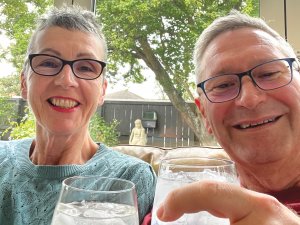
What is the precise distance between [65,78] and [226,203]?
37.1 inches

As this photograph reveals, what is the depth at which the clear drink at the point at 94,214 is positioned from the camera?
0.46m

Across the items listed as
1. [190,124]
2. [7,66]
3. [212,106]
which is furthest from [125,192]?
[7,66]

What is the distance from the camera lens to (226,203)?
1.34 ft

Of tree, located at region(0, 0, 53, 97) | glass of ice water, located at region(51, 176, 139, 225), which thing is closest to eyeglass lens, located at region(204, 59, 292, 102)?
glass of ice water, located at region(51, 176, 139, 225)

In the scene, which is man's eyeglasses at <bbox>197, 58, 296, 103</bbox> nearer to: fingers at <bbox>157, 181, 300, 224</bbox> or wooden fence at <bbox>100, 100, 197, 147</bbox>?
fingers at <bbox>157, 181, 300, 224</bbox>

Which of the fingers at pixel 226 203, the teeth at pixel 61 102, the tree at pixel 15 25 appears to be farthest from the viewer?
the tree at pixel 15 25

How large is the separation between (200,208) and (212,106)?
0.73 m

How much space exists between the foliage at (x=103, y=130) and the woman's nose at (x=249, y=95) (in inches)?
63.1

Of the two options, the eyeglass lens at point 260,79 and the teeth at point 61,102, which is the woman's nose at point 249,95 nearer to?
the eyeglass lens at point 260,79

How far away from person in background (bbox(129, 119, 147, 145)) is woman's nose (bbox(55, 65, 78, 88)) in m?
1.32

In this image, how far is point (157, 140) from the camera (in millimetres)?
2494

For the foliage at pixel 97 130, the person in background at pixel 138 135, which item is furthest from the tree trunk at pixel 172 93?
the foliage at pixel 97 130

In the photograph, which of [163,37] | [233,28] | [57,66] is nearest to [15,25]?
[163,37]

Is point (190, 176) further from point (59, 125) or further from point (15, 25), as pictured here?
point (15, 25)
